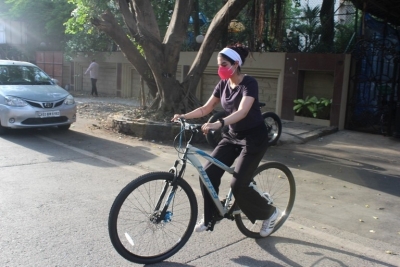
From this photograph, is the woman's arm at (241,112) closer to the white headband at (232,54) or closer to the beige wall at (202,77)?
the white headband at (232,54)

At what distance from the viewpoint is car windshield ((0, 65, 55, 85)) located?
9.88 meters

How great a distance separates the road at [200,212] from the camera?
12.8 ft

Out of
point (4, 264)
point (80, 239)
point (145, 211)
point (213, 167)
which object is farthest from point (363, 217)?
point (4, 264)

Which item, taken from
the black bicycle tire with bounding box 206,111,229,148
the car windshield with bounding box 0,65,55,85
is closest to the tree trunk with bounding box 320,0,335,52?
the black bicycle tire with bounding box 206,111,229,148

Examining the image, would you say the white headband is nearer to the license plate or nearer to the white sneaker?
the white sneaker

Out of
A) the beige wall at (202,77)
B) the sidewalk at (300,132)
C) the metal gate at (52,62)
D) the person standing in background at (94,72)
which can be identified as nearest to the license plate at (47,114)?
the beige wall at (202,77)

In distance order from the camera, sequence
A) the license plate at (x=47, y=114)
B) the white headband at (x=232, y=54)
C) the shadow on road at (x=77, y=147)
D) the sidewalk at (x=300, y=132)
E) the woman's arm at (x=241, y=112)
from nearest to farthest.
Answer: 1. the woman's arm at (x=241, y=112)
2. the white headband at (x=232, y=54)
3. the shadow on road at (x=77, y=147)
4. the license plate at (x=47, y=114)
5. the sidewalk at (x=300, y=132)

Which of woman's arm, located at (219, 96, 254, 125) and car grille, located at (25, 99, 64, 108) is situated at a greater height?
woman's arm, located at (219, 96, 254, 125)

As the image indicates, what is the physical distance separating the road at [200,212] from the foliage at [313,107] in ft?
7.94

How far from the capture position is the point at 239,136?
396cm

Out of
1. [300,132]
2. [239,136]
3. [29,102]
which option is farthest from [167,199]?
[300,132]

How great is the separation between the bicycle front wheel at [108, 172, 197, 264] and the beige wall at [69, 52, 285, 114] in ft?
23.2

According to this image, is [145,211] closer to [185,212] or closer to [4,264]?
[185,212]

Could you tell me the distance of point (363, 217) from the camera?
5.13m
